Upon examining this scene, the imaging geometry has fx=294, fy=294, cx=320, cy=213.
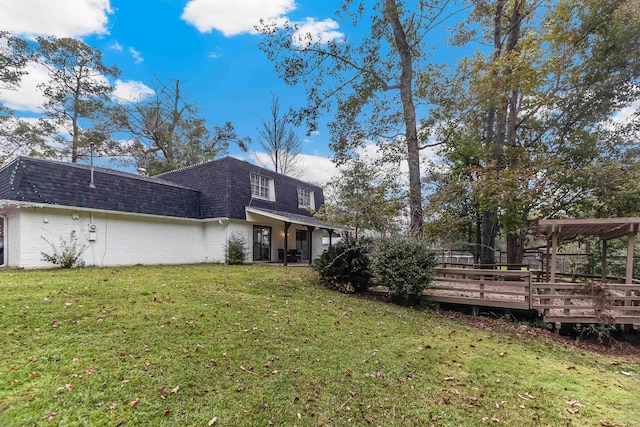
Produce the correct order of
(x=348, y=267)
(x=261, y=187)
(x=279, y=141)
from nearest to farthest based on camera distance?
(x=348, y=267), (x=261, y=187), (x=279, y=141)

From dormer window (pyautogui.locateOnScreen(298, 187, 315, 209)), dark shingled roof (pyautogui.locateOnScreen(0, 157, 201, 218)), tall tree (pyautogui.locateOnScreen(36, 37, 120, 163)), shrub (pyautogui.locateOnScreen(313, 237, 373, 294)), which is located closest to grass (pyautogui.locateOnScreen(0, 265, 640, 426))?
shrub (pyautogui.locateOnScreen(313, 237, 373, 294))

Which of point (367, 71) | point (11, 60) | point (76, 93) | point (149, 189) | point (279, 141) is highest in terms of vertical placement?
point (11, 60)

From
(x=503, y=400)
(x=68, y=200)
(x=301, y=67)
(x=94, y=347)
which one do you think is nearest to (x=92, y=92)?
(x=68, y=200)

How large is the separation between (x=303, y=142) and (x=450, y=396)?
25.8 metres

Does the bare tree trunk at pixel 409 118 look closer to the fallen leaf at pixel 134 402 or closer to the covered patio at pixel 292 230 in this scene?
the covered patio at pixel 292 230

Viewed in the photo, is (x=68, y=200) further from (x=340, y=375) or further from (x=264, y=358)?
(x=340, y=375)

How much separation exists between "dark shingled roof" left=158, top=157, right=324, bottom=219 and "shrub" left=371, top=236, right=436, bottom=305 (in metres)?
8.05

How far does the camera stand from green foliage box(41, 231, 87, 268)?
990cm

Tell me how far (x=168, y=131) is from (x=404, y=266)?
2295cm

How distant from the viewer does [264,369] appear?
371 centimetres

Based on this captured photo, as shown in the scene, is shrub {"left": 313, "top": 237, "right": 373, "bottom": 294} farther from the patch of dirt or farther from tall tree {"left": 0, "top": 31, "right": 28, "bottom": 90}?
tall tree {"left": 0, "top": 31, "right": 28, "bottom": 90}

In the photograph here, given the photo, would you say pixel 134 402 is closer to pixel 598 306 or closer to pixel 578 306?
pixel 578 306

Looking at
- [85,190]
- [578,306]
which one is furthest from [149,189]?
[578,306]

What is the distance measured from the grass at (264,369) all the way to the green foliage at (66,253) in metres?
4.02
